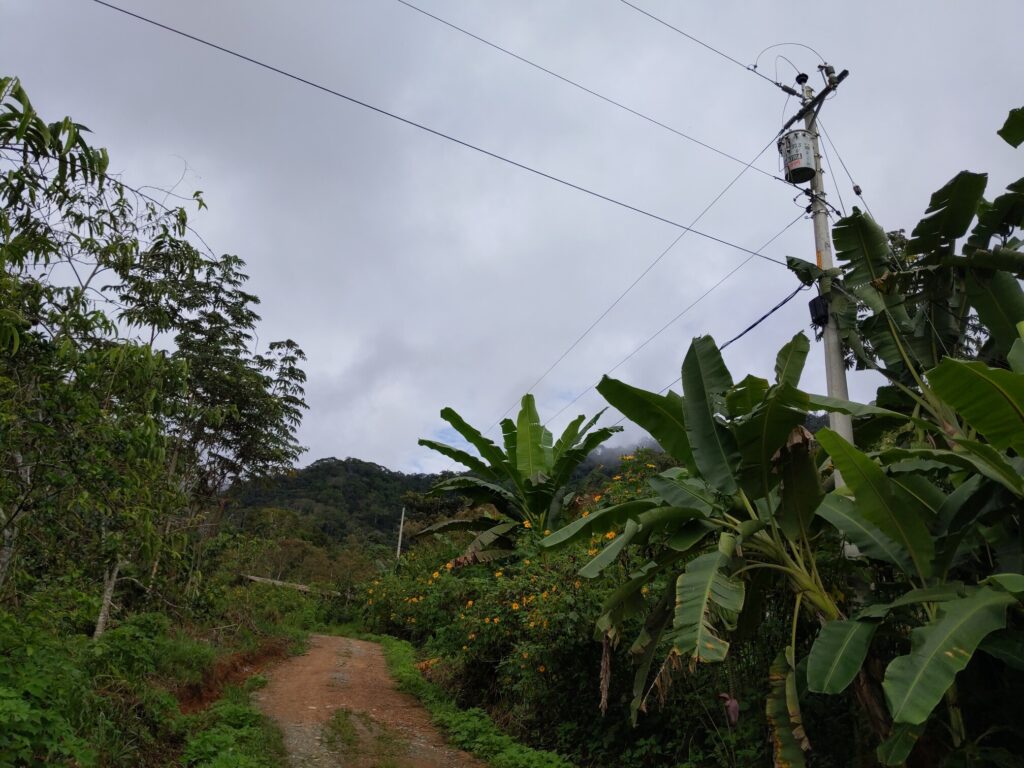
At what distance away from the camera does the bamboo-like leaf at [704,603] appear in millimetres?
3910

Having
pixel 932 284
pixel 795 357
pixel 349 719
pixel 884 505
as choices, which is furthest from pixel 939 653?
pixel 349 719

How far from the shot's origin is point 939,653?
3229 mm

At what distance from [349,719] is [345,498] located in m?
36.9

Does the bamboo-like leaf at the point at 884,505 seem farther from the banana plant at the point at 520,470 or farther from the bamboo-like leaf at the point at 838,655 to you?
the banana plant at the point at 520,470

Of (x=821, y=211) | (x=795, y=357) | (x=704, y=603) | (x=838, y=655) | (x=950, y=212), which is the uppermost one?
(x=821, y=211)

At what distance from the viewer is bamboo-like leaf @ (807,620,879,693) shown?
367 cm

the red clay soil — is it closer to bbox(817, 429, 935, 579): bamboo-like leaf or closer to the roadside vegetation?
the roadside vegetation

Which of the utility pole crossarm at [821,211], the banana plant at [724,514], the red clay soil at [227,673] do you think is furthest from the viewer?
the red clay soil at [227,673]

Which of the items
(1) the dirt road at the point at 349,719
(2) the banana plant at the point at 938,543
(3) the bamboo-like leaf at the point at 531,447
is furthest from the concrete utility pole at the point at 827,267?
(3) the bamboo-like leaf at the point at 531,447

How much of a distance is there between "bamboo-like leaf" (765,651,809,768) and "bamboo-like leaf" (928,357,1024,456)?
1.83 m

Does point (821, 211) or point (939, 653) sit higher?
point (821, 211)

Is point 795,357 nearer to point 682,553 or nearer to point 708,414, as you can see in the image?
point 708,414

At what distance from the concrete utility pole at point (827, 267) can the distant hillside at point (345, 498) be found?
2722 cm

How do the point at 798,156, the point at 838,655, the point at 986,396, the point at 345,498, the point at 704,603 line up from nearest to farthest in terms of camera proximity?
the point at 986,396 → the point at 838,655 → the point at 704,603 → the point at 798,156 → the point at 345,498
